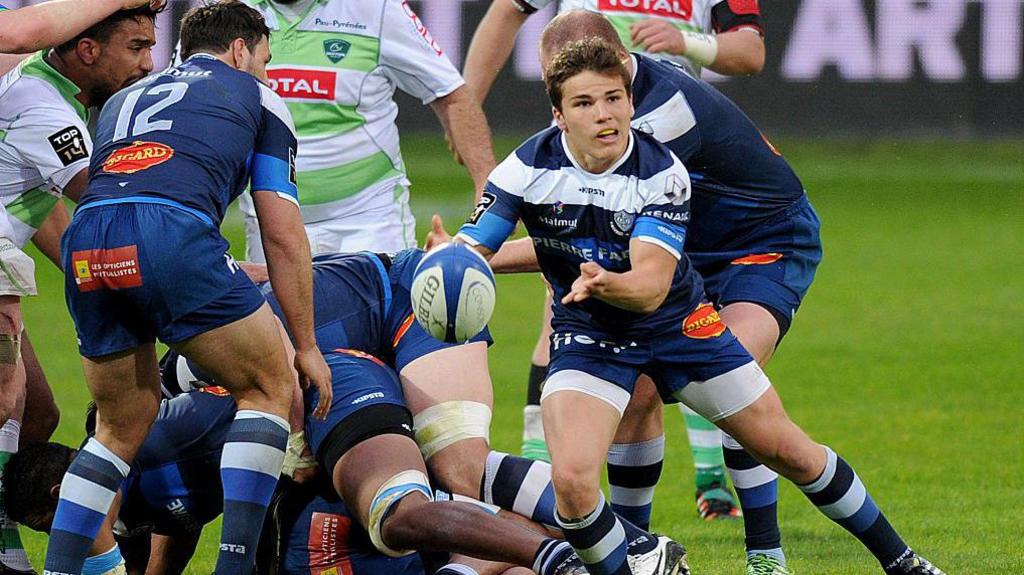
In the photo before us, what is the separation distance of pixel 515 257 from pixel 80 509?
1.76 m

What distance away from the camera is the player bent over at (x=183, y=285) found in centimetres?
465

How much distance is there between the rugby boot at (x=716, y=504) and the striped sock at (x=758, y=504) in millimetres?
1203

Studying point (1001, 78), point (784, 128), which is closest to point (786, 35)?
point (784, 128)

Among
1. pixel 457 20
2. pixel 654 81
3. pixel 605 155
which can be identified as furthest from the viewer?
pixel 457 20

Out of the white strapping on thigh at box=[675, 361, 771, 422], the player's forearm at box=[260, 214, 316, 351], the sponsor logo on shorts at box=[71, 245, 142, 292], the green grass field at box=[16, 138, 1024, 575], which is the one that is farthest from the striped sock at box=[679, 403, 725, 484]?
the sponsor logo on shorts at box=[71, 245, 142, 292]

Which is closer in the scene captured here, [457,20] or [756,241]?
[756,241]

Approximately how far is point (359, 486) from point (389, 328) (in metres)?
0.95

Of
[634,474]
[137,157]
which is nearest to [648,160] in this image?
[634,474]

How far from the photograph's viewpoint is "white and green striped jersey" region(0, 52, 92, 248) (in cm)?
552

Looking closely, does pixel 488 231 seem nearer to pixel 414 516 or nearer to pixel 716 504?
pixel 414 516

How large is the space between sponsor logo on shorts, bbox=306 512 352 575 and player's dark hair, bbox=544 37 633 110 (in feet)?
5.12

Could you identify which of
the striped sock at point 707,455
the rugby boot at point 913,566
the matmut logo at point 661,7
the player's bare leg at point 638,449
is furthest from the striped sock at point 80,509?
the matmut logo at point 661,7

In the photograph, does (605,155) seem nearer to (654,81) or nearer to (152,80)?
(654,81)

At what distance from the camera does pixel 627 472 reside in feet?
18.2
